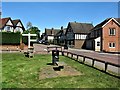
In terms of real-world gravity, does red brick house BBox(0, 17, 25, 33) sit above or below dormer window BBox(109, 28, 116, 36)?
above

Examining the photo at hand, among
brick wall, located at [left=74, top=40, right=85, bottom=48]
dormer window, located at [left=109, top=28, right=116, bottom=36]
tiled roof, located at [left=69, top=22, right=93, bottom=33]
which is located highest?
tiled roof, located at [left=69, top=22, right=93, bottom=33]

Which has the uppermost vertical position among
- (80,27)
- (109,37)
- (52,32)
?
(52,32)

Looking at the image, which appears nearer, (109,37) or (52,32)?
(109,37)

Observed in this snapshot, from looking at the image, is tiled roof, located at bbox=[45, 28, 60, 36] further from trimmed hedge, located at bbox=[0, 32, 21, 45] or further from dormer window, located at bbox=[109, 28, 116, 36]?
trimmed hedge, located at bbox=[0, 32, 21, 45]

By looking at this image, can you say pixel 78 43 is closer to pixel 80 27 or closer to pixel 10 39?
pixel 80 27

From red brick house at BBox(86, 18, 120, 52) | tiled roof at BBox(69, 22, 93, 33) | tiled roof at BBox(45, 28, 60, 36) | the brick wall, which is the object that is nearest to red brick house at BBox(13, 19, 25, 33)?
tiled roof at BBox(69, 22, 93, 33)

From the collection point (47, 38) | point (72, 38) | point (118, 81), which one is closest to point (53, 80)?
point (118, 81)

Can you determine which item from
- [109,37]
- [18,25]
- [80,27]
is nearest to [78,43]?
[80,27]

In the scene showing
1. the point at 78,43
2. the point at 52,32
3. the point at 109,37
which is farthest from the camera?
the point at 52,32

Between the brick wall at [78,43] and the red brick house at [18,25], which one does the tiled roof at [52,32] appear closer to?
the red brick house at [18,25]

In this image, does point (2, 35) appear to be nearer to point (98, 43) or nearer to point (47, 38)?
point (98, 43)

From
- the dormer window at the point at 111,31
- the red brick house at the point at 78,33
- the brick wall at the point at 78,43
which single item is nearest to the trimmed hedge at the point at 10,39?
the dormer window at the point at 111,31

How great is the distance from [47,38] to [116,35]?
65.8m

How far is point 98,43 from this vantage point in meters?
50.2
